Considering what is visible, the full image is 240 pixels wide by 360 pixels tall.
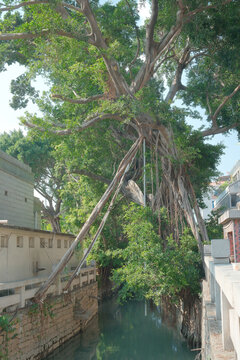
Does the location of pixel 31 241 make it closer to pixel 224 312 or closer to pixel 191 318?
pixel 191 318

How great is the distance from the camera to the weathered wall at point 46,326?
34.3ft

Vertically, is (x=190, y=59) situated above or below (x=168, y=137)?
above

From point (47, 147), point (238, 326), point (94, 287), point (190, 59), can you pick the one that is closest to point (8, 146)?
point (47, 147)

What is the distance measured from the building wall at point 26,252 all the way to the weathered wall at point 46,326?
54.8 inches

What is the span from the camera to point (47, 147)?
31.7m

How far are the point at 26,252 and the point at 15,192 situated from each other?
13.5ft

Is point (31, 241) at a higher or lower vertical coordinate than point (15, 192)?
lower

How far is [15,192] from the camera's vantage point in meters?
17.8

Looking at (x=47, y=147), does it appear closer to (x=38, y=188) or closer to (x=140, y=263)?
(x=38, y=188)

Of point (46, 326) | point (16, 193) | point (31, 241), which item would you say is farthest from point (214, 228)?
point (46, 326)

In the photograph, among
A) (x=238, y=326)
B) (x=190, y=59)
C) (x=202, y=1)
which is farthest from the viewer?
(x=190, y=59)

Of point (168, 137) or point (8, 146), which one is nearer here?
point (168, 137)

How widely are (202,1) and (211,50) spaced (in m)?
2.33

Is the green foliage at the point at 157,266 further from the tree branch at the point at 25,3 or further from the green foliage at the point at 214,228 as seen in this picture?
the tree branch at the point at 25,3
